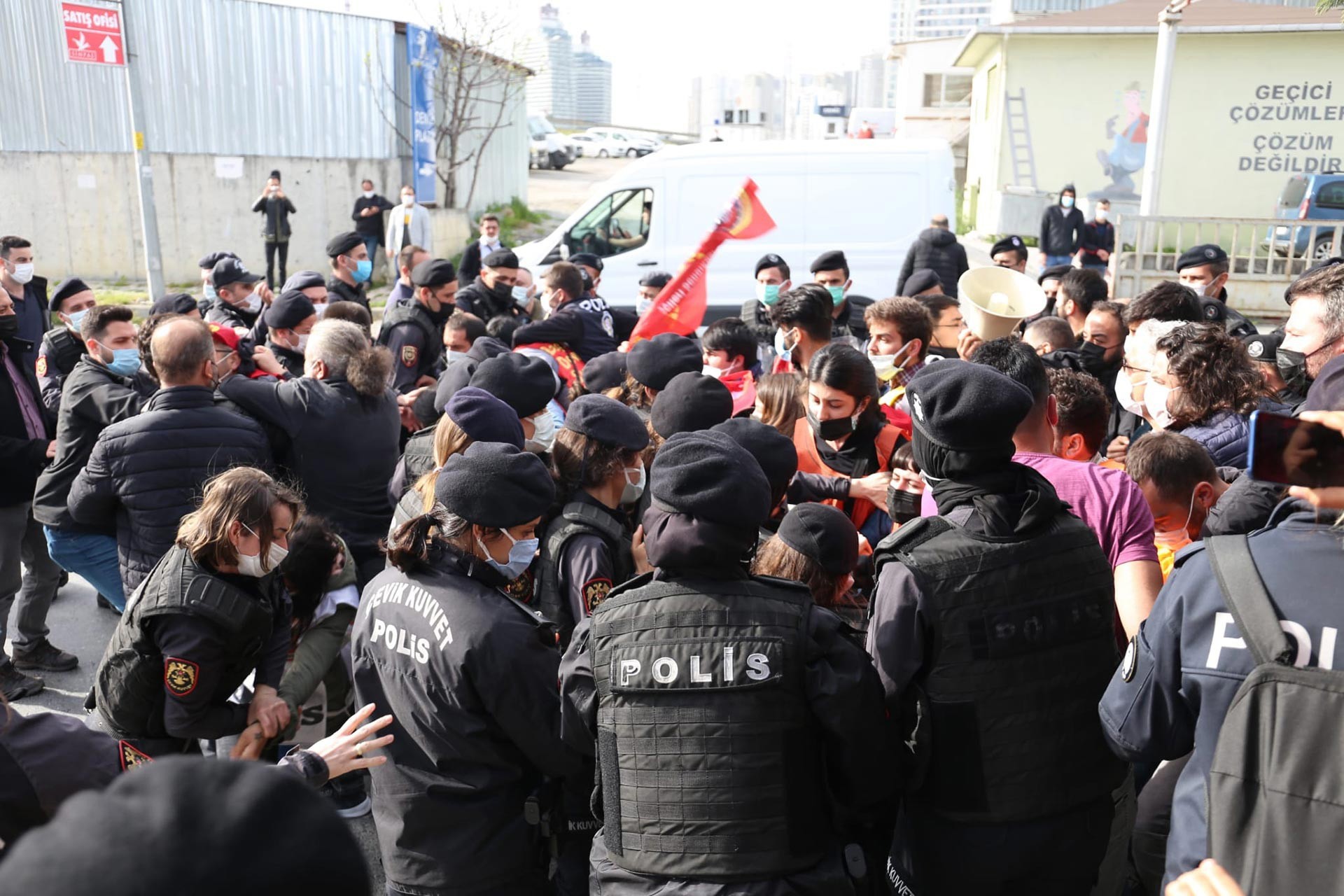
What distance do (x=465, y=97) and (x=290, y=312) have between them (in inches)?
615

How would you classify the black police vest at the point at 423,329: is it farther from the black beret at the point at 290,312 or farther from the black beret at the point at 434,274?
the black beret at the point at 290,312

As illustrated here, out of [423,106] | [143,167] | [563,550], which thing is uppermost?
[423,106]

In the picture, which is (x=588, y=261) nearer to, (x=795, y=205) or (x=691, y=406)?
(x=795, y=205)

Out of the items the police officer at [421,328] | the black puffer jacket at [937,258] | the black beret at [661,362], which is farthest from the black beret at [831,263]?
the black puffer jacket at [937,258]

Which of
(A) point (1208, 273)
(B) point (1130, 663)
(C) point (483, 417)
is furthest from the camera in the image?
(A) point (1208, 273)

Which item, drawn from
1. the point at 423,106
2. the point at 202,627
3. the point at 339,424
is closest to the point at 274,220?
the point at 423,106

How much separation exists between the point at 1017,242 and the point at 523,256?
5516mm

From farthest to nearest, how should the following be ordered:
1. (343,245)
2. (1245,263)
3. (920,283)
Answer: (1245,263)
(343,245)
(920,283)

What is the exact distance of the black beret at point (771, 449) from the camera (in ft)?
11.4

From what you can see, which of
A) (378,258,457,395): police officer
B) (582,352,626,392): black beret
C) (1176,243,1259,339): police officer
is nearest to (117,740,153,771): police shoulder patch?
(582,352,626,392): black beret

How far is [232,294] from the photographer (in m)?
6.71

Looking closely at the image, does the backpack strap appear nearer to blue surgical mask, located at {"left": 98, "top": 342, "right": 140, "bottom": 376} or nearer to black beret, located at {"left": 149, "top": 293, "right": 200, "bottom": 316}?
blue surgical mask, located at {"left": 98, "top": 342, "right": 140, "bottom": 376}

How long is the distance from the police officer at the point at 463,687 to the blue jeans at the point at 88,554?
2488mm

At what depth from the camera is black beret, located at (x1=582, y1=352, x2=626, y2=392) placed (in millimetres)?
5375
